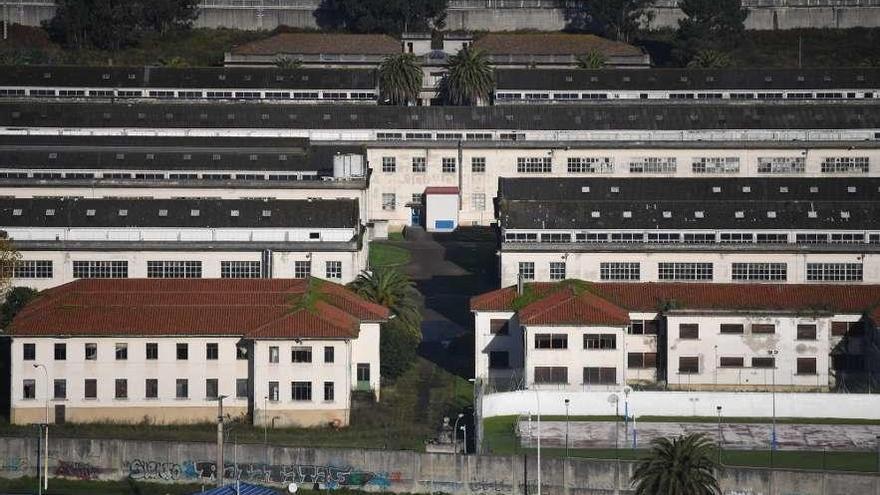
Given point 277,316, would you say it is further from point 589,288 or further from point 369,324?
point 589,288

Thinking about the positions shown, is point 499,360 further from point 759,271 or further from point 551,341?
point 759,271

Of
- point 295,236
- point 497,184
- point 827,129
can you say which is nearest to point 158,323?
point 295,236

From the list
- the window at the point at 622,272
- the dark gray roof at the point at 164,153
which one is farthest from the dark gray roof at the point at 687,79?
the window at the point at 622,272

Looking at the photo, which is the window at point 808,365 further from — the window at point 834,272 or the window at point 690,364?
the window at point 834,272

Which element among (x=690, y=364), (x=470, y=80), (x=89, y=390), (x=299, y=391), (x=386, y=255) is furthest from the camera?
(x=470, y=80)

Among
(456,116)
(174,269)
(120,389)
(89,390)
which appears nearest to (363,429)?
(120,389)
